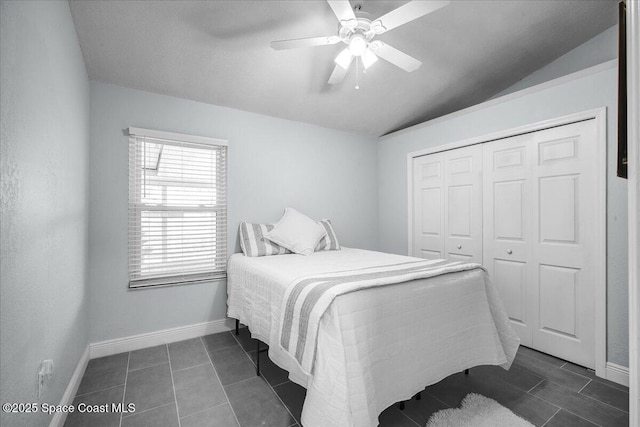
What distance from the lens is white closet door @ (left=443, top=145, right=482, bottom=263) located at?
308 cm

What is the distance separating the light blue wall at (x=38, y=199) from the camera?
3.31 ft

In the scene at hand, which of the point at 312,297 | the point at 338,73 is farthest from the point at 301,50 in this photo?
the point at 312,297

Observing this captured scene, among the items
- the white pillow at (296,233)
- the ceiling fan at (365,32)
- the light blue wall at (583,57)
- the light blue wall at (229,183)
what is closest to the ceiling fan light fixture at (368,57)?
the ceiling fan at (365,32)

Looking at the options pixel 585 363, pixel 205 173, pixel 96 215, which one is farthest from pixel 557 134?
pixel 96 215

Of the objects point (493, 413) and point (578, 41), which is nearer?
point (493, 413)

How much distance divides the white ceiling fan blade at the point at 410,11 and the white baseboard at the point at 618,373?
273 cm

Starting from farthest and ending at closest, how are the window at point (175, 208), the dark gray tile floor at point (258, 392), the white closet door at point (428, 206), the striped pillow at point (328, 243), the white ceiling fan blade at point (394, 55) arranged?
the white closet door at point (428, 206) → the striped pillow at point (328, 243) → the window at point (175, 208) → the white ceiling fan blade at point (394, 55) → the dark gray tile floor at point (258, 392)

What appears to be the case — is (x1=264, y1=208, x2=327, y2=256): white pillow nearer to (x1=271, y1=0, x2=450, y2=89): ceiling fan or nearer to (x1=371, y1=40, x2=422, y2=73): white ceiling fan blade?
(x1=271, y1=0, x2=450, y2=89): ceiling fan

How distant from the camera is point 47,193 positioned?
1411 mm

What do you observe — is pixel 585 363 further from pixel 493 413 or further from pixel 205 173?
pixel 205 173

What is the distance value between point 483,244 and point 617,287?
1.03m

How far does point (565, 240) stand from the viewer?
8.07 ft

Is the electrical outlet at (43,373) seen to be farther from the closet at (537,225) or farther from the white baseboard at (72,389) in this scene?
the closet at (537,225)

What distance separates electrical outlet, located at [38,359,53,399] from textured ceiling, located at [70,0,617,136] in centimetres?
211
